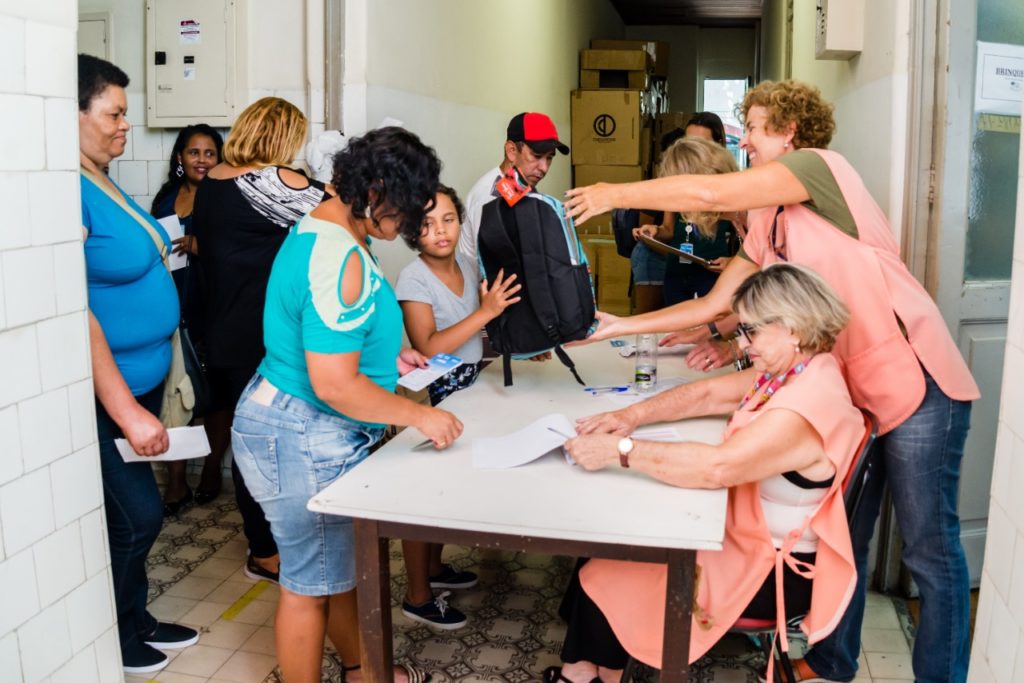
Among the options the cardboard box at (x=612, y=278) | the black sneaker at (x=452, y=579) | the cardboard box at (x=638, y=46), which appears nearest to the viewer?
the black sneaker at (x=452, y=579)

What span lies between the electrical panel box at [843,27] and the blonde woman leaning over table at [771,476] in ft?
5.76

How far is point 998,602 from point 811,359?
63 cm

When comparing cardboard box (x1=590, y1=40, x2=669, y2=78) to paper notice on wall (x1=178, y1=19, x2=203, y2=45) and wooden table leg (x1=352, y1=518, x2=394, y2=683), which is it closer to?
paper notice on wall (x1=178, y1=19, x2=203, y2=45)

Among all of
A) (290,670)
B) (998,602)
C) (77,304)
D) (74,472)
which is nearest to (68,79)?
(77,304)

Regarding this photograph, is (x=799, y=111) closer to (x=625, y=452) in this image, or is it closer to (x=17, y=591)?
(x=625, y=452)

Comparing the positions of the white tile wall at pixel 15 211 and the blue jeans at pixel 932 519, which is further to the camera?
the blue jeans at pixel 932 519

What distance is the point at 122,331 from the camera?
2.63 m

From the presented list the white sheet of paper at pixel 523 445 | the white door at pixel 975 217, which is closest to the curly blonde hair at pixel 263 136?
the white sheet of paper at pixel 523 445

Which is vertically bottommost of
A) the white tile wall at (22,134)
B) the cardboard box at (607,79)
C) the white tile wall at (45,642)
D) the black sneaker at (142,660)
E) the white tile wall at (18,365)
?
the black sneaker at (142,660)

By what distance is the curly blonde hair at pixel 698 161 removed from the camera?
10.3 ft

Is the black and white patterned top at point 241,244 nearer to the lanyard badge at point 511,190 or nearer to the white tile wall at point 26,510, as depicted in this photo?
the lanyard badge at point 511,190

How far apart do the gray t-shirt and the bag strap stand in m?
0.69

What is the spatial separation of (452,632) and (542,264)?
3.97 feet

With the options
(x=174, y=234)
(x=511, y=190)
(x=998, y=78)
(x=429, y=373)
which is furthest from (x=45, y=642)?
(x=998, y=78)
